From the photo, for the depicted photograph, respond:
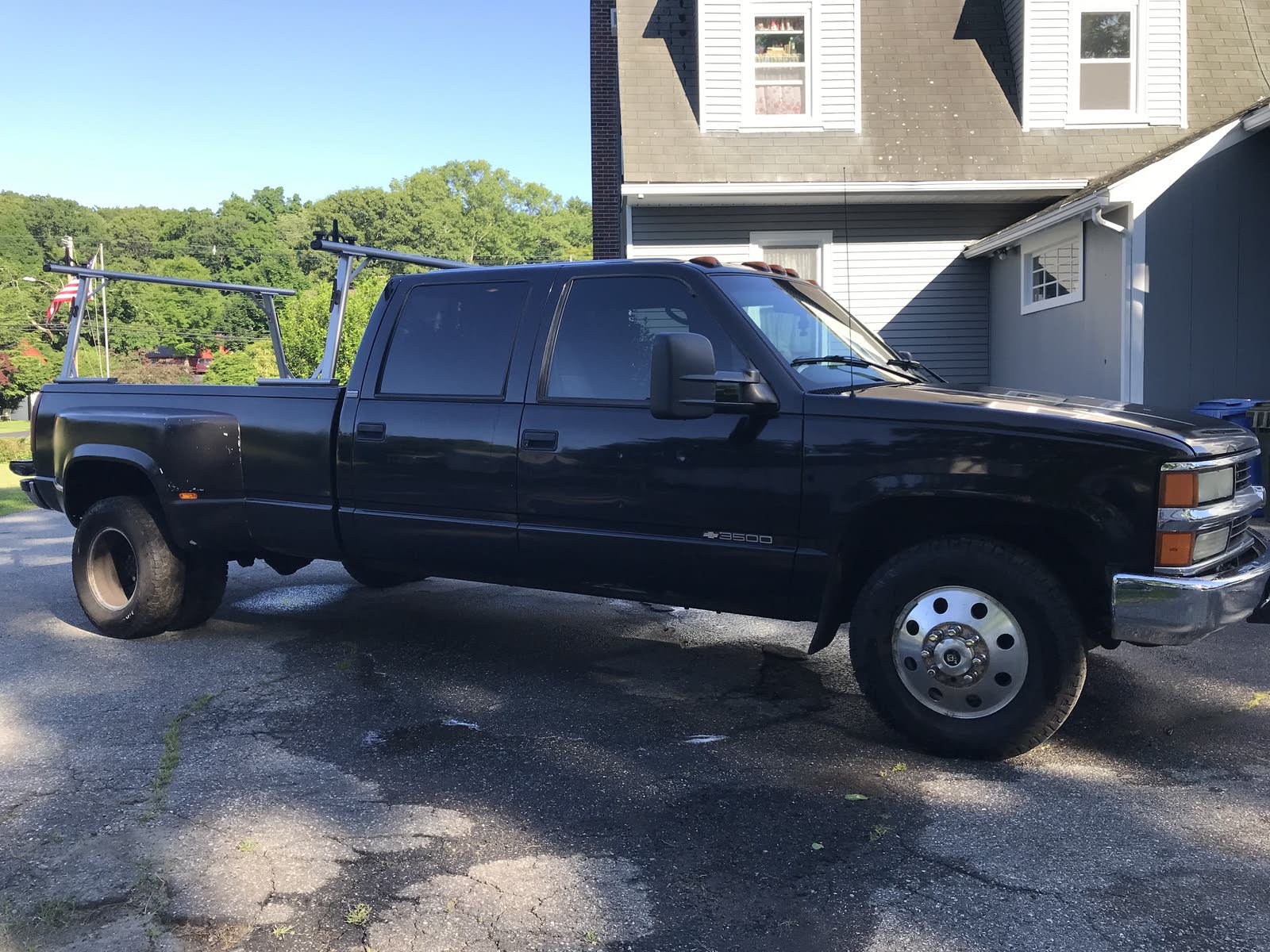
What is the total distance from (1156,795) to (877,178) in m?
11.2

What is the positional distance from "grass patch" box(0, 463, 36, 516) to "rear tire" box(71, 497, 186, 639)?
583 centimetres

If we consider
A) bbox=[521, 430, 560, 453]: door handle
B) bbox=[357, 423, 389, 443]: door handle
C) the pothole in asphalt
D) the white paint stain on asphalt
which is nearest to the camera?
the pothole in asphalt

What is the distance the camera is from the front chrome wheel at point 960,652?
3846mm

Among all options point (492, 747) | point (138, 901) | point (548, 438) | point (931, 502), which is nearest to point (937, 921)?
point (931, 502)

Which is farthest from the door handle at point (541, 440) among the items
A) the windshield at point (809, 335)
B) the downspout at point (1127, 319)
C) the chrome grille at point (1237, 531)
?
the downspout at point (1127, 319)

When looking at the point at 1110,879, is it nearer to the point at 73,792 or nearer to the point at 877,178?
the point at 73,792

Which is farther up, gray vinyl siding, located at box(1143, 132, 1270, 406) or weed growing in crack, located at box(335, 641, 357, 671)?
gray vinyl siding, located at box(1143, 132, 1270, 406)

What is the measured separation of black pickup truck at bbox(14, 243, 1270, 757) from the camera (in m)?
3.75

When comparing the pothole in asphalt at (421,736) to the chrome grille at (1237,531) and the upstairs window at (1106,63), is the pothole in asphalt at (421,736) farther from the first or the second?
the upstairs window at (1106,63)

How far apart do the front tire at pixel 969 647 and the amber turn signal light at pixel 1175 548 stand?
355mm

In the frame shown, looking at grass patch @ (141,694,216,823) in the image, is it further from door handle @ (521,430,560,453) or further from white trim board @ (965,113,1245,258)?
white trim board @ (965,113,1245,258)

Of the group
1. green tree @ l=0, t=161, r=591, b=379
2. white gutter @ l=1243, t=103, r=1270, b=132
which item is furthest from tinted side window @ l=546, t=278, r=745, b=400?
green tree @ l=0, t=161, r=591, b=379

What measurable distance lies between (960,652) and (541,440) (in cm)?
199

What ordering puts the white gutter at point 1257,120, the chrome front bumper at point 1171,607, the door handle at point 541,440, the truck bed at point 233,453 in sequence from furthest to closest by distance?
1. the white gutter at point 1257,120
2. the truck bed at point 233,453
3. the door handle at point 541,440
4. the chrome front bumper at point 1171,607
